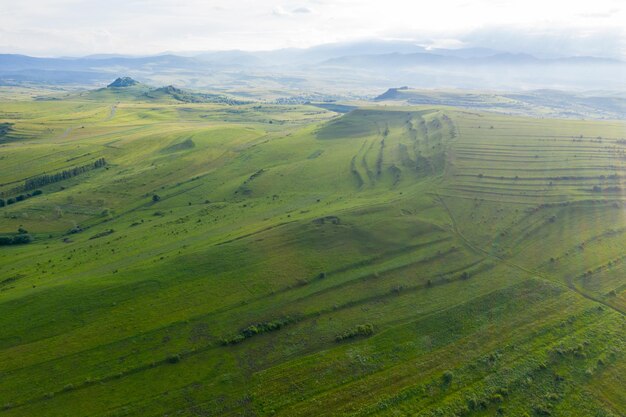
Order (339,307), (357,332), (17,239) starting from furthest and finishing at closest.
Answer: (17,239) < (339,307) < (357,332)

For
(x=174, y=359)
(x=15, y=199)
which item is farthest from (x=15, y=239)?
(x=174, y=359)

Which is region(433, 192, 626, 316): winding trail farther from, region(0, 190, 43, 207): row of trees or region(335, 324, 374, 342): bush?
region(0, 190, 43, 207): row of trees

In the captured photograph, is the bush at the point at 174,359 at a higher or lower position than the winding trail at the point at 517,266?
lower

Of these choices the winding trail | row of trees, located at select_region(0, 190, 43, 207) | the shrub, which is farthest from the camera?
row of trees, located at select_region(0, 190, 43, 207)

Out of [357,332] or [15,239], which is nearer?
[357,332]

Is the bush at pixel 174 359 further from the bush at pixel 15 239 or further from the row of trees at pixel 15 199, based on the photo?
the row of trees at pixel 15 199

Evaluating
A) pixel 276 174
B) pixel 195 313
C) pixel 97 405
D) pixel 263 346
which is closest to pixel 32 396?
pixel 97 405

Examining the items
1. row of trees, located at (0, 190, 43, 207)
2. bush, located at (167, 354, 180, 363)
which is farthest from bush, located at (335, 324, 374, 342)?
row of trees, located at (0, 190, 43, 207)

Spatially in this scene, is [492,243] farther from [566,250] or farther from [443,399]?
[443,399]

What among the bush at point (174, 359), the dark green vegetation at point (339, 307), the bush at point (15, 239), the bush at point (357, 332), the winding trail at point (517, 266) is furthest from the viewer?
the bush at point (15, 239)

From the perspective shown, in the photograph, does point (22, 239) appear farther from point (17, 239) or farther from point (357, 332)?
point (357, 332)

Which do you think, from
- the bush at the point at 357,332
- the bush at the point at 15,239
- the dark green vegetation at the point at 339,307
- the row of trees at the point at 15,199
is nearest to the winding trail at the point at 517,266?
the dark green vegetation at the point at 339,307
